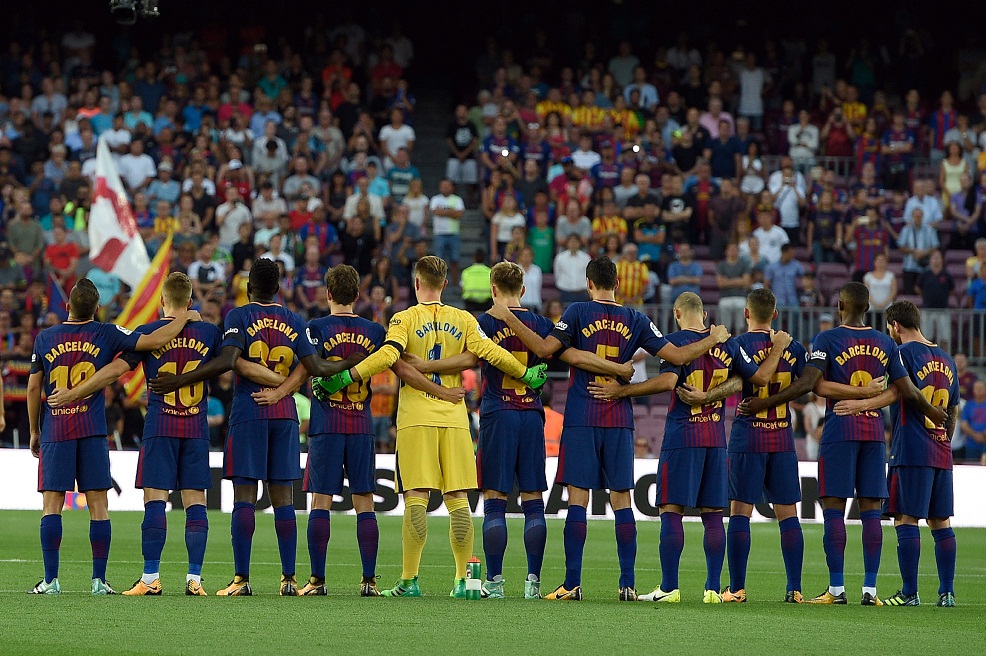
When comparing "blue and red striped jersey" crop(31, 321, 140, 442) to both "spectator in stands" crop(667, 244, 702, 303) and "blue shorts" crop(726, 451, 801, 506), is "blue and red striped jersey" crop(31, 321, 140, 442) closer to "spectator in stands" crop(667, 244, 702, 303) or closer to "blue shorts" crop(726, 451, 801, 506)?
"blue shorts" crop(726, 451, 801, 506)

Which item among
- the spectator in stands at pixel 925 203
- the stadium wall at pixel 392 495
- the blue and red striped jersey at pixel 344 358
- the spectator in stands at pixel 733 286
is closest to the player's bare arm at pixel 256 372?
the blue and red striped jersey at pixel 344 358

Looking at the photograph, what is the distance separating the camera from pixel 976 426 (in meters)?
21.9

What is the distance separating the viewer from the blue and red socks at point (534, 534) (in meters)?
10.7

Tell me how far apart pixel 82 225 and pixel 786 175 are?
11814 millimetres

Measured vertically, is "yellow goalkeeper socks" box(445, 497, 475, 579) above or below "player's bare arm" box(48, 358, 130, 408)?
below

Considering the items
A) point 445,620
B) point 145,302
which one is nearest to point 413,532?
point 445,620

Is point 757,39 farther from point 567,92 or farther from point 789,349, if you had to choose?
point 789,349

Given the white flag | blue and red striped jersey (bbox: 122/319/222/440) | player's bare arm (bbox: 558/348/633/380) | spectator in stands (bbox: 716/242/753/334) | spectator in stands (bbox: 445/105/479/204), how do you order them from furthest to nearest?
spectator in stands (bbox: 445/105/479/204)
spectator in stands (bbox: 716/242/753/334)
the white flag
player's bare arm (bbox: 558/348/633/380)
blue and red striped jersey (bbox: 122/319/222/440)

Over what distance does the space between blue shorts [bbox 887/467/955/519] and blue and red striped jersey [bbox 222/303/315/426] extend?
4505mm

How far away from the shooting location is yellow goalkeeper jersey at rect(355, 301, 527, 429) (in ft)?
34.9

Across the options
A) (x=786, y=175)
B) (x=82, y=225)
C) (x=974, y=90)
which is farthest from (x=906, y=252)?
(x=82, y=225)

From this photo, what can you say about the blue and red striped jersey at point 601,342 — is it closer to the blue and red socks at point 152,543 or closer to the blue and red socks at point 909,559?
the blue and red socks at point 909,559

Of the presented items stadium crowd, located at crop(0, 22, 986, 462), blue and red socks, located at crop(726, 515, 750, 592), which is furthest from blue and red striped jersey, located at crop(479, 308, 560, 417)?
stadium crowd, located at crop(0, 22, 986, 462)

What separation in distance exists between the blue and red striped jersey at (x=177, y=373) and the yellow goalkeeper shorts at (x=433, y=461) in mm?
1411
